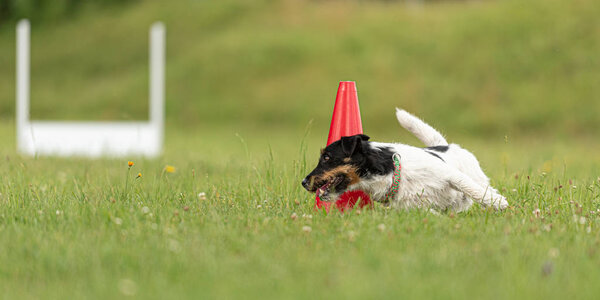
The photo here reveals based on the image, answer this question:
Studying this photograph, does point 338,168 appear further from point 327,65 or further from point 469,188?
point 327,65

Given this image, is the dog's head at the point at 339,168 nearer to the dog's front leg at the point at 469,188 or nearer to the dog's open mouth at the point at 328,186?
the dog's open mouth at the point at 328,186

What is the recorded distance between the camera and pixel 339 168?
192 inches

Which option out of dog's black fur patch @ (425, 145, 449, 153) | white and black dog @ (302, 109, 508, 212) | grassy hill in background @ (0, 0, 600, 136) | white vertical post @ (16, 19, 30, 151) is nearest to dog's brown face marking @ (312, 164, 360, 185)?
white and black dog @ (302, 109, 508, 212)

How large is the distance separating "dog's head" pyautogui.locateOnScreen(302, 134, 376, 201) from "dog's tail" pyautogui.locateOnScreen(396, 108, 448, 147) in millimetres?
1140

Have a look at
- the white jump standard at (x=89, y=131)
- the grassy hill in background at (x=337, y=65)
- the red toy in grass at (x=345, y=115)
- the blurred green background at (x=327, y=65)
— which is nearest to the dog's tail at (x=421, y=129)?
the red toy in grass at (x=345, y=115)

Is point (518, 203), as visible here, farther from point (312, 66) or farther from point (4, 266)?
point (312, 66)

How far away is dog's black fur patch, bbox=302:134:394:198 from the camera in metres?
4.86

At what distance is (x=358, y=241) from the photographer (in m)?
4.05

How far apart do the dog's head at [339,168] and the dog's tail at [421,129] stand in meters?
1.14

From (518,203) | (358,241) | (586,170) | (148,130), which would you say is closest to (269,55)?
(148,130)

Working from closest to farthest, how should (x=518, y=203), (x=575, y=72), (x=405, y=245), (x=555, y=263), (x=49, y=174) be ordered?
(x=555, y=263), (x=405, y=245), (x=518, y=203), (x=49, y=174), (x=575, y=72)

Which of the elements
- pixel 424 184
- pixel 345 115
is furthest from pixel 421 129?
pixel 424 184

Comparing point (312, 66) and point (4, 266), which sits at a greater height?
point (312, 66)

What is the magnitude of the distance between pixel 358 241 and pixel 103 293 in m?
1.64
